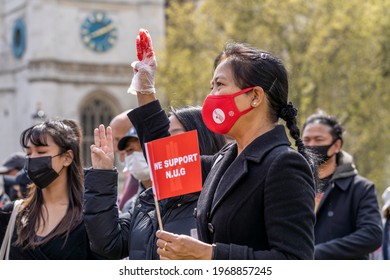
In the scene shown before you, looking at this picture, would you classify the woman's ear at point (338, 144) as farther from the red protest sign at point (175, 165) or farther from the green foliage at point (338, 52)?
the green foliage at point (338, 52)

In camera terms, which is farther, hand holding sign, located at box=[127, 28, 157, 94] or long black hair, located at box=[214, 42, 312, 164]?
hand holding sign, located at box=[127, 28, 157, 94]

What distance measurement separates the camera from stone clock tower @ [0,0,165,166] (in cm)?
4109

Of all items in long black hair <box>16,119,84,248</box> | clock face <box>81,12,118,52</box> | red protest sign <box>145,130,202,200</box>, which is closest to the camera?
red protest sign <box>145,130,202,200</box>

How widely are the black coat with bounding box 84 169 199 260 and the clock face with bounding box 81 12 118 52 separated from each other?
123 feet

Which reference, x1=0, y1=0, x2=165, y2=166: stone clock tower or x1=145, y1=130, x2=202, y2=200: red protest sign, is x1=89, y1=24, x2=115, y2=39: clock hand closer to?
x1=0, y1=0, x2=165, y2=166: stone clock tower

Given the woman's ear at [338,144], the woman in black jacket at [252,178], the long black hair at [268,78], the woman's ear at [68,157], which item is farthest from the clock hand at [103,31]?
the long black hair at [268,78]

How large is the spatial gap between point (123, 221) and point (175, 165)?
45.1 inches

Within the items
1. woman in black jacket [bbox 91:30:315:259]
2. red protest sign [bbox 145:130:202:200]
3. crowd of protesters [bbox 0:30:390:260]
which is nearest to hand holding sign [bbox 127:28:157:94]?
crowd of protesters [bbox 0:30:390:260]

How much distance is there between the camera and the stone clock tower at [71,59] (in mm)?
41094

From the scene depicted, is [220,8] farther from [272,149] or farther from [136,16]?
[272,149]

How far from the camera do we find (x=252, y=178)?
3.83m

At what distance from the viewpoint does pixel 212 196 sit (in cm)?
398

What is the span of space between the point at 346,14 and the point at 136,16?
54.8 feet
